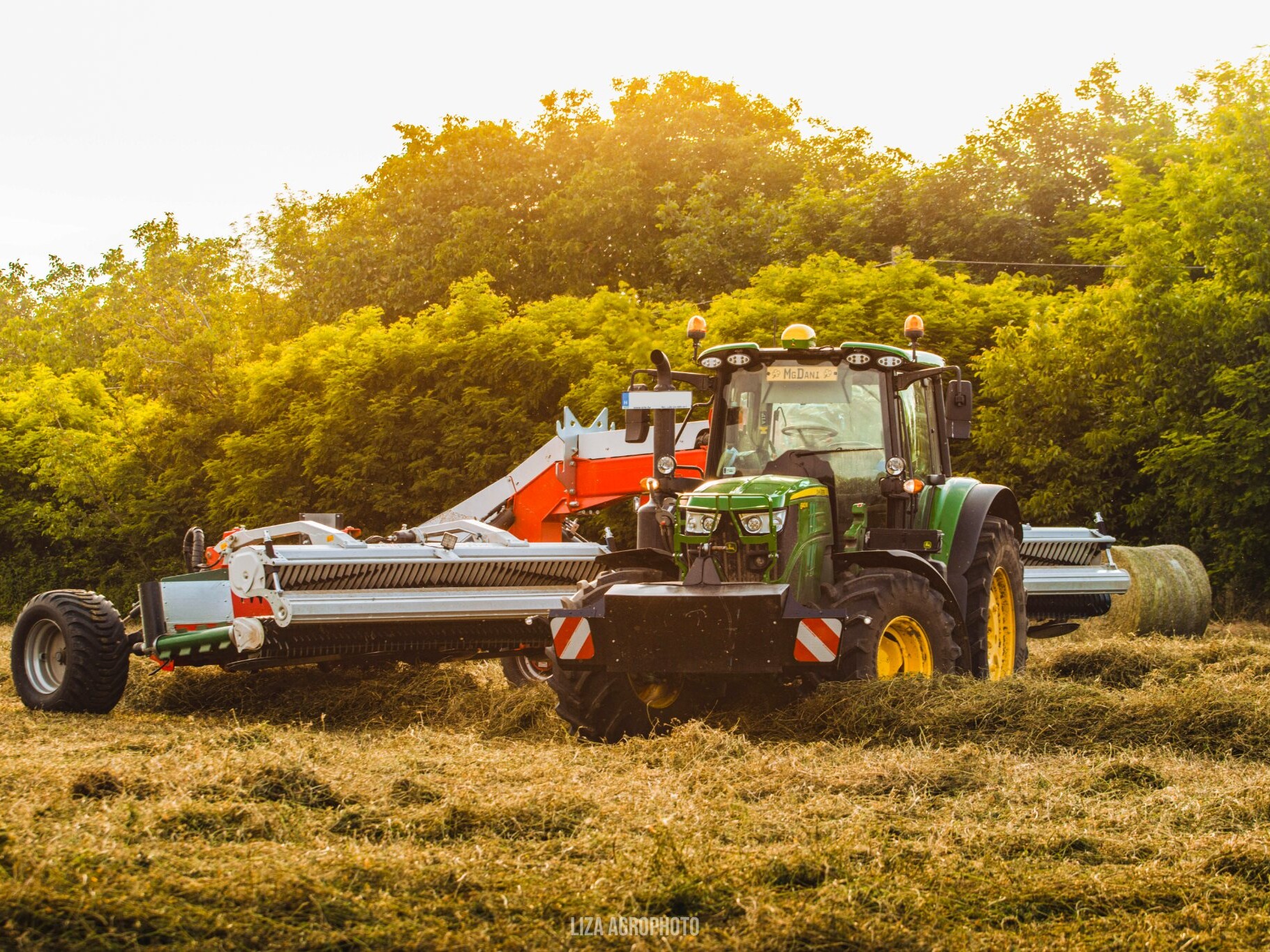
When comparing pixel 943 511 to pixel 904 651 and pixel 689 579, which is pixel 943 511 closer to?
pixel 904 651

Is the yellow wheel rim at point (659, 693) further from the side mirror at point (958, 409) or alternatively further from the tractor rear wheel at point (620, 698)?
the side mirror at point (958, 409)

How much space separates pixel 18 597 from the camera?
26.2 meters

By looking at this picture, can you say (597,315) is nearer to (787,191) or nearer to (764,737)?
(787,191)

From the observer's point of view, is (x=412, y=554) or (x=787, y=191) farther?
(x=787, y=191)

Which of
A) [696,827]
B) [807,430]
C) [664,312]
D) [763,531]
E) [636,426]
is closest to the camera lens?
[696,827]

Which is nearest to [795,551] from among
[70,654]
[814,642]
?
[814,642]

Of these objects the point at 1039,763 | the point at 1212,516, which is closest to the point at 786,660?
the point at 1039,763

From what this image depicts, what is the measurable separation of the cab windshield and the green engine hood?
1.40ft

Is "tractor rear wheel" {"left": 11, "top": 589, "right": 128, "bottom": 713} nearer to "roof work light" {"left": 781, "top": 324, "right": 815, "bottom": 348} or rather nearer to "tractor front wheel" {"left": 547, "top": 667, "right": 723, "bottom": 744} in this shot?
"tractor front wheel" {"left": 547, "top": 667, "right": 723, "bottom": 744}

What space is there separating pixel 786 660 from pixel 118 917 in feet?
12.8

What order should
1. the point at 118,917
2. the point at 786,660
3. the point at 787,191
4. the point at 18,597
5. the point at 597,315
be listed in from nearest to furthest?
1. the point at 118,917
2. the point at 786,660
3. the point at 597,315
4. the point at 18,597
5. the point at 787,191

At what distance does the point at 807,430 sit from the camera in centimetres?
873

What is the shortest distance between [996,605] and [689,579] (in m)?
2.87

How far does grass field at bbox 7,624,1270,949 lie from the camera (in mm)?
4266
